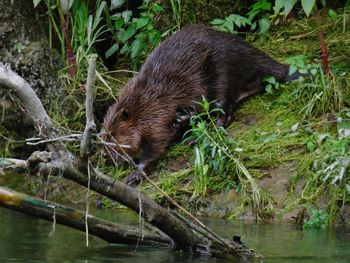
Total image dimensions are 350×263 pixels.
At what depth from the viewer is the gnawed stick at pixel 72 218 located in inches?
149

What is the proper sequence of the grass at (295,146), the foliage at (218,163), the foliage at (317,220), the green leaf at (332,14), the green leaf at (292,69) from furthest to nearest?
the green leaf at (332,14) < the green leaf at (292,69) < the foliage at (218,163) < the grass at (295,146) < the foliage at (317,220)

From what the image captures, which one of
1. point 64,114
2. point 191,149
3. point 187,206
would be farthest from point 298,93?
point 64,114

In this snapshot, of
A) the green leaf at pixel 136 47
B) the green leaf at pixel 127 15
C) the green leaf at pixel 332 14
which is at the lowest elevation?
the green leaf at pixel 136 47

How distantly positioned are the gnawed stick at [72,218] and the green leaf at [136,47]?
3.28 m

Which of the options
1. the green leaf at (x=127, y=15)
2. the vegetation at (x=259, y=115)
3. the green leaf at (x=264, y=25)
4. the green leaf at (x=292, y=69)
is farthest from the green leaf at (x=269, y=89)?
the green leaf at (x=127, y=15)

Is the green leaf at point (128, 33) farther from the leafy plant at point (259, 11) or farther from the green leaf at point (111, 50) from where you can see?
the leafy plant at point (259, 11)

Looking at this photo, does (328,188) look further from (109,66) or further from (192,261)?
(109,66)

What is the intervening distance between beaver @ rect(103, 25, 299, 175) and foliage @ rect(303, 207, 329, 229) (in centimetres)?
151

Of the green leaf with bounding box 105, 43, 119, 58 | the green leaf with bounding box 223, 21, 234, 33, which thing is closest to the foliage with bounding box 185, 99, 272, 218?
the green leaf with bounding box 223, 21, 234, 33

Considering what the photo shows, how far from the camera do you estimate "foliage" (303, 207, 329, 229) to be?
5.41 m

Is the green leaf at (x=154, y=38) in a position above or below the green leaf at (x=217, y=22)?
below

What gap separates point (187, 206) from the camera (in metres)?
6.06

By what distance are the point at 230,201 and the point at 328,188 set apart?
682 millimetres

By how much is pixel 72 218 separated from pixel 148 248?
1.81 ft
